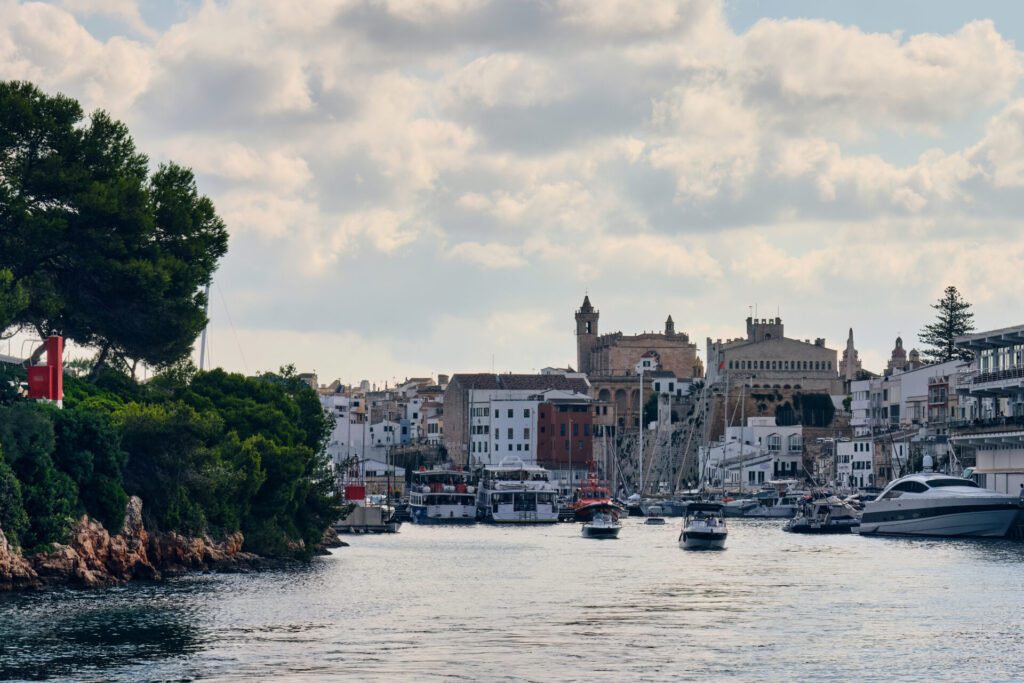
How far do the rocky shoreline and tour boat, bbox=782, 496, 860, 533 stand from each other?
169ft

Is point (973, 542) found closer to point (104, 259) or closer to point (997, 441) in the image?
point (997, 441)

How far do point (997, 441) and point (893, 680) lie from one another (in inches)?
2601

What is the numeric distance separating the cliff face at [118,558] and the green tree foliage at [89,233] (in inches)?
439

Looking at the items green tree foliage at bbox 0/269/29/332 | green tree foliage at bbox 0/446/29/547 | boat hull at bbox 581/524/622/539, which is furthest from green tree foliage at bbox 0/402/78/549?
boat hull at bbox 581/524/622/539

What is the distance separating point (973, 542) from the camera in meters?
92.8

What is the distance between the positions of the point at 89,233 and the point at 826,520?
60.6 metres

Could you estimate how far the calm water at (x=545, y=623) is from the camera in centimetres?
4091

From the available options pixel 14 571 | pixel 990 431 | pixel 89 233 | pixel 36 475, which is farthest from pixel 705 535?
pixel 14 571

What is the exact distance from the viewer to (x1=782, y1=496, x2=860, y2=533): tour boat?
116 meters

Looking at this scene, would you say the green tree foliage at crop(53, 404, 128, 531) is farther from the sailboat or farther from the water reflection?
the sailboat

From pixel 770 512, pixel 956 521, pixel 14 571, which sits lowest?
pixel 14 571

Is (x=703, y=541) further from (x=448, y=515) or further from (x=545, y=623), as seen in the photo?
(x=448, y=515)

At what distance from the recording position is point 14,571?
5403cm

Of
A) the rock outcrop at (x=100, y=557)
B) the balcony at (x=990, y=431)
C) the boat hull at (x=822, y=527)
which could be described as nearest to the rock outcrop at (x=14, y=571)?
the rock outcrop at (x=100, y=557)
